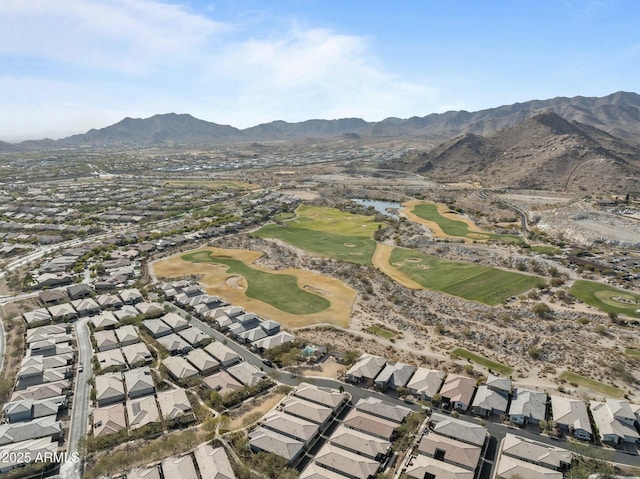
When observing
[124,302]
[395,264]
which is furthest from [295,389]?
[395,264]

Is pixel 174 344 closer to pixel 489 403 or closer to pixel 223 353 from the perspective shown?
pixel 223 353

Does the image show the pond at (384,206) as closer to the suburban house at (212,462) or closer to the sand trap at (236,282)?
the sand trap at (236,282)

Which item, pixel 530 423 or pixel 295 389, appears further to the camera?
pixel 295 389

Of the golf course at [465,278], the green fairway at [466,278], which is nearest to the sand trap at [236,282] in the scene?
the golf course at [465,278]

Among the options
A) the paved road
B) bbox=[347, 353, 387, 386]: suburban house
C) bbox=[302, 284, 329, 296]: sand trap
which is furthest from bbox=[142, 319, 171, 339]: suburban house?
bbox=[347, 353, 387, 386]: suburban house

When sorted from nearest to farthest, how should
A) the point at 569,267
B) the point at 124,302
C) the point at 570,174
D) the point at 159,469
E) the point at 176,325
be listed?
the point at 159,469
the point at 176,325
the point at 124,302
the point at 569,267
the point at 570,174

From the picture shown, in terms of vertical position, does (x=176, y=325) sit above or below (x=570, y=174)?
below

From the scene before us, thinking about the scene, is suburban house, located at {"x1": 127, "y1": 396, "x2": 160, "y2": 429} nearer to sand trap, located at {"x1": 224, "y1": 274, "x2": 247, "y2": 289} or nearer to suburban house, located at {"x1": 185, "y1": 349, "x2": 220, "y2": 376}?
suburban house, located at {"x1": 185, "y1": 349, "x2": 220, "y2": 376}

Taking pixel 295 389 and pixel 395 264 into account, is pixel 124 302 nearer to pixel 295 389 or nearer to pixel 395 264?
pixel 295 389
